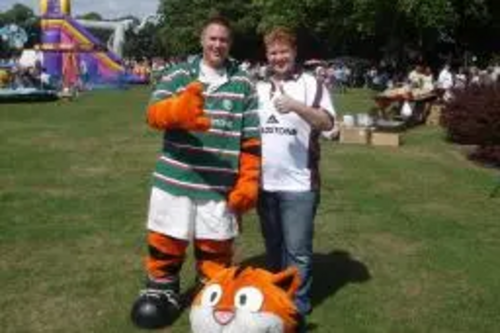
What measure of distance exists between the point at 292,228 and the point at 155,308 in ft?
3.47

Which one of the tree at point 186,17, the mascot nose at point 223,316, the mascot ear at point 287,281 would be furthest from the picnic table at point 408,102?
the tree at point 186,17

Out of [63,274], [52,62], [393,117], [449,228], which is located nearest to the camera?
[63,274]

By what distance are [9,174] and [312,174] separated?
7.43m

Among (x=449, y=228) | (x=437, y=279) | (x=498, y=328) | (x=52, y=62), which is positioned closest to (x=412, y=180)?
(x=449, y=228)

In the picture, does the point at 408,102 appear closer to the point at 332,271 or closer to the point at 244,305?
the point at 332,271

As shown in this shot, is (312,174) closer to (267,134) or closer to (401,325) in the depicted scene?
(267,134)

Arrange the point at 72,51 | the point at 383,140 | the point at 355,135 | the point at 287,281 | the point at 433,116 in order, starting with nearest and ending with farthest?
the point at 287,281
the point at 383,140
the point at 355,135
the point at 433,116
the point at 72,51

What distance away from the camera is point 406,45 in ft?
146

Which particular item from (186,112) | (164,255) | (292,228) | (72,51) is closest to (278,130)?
(292,228)

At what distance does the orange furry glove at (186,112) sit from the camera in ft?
15.6

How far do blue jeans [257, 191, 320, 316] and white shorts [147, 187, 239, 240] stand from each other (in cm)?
34

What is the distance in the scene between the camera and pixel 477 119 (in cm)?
1603

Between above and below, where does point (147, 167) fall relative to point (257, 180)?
below

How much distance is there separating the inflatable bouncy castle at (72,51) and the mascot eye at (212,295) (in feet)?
103
